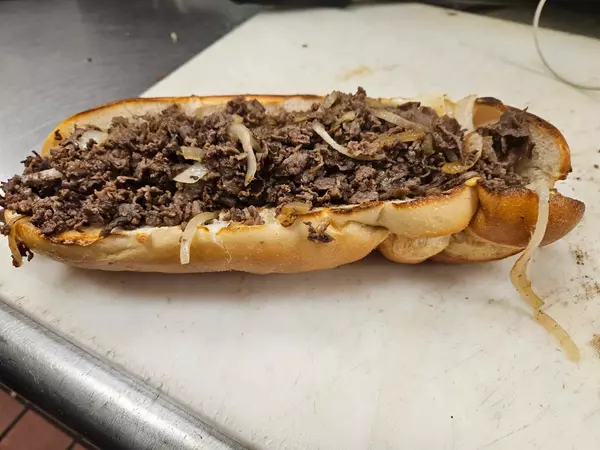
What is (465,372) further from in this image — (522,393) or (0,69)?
(0,69)

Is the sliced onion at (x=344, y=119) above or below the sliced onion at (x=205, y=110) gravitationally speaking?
above

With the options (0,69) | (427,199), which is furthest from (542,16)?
(0,69)

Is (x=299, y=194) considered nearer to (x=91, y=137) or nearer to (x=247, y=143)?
(x=247, y=143)

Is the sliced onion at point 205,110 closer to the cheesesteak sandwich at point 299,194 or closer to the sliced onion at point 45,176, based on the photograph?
the cheesesteak sandwich at point 299,194

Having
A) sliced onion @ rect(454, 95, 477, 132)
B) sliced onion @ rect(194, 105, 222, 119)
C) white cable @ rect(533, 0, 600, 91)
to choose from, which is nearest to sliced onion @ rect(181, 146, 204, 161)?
sliced onion @ rect(194, 105, 222, 119)

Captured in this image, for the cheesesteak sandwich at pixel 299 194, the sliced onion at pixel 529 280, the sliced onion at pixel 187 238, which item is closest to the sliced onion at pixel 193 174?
the cheesesteak sandwich at pixel 299 194

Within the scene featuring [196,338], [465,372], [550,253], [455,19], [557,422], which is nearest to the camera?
[557,422]
